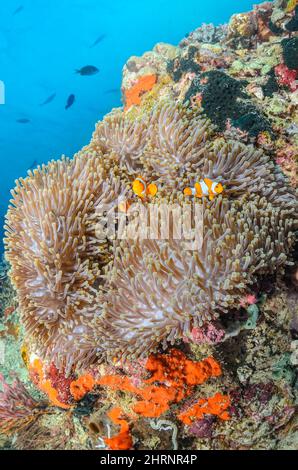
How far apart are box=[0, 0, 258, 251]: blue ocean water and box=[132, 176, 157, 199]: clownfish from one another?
42596 mm

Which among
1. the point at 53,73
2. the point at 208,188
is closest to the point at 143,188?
the point at 208,188

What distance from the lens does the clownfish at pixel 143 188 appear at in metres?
2.82

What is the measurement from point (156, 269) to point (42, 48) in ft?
221

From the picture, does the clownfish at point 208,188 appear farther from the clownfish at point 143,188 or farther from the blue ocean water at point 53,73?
the blue ocean water at point 53,73

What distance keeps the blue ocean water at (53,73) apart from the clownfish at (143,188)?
42596mm

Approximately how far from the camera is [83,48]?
207 feet

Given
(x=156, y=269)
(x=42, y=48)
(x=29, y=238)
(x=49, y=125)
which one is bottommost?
(x=156, y=269)

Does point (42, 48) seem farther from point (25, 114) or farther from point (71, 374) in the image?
point (71, 374)

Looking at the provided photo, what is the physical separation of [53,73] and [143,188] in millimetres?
65490

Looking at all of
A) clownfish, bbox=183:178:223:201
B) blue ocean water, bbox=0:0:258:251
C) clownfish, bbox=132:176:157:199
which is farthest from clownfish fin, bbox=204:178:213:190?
blue ocean water, bbox=0:0:258:251

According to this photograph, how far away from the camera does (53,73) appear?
196ft

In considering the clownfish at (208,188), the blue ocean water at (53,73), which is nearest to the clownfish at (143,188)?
the clownfish at (208,188)

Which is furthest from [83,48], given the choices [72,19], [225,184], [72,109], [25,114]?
[225,184]

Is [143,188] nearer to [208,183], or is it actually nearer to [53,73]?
[208,183]
